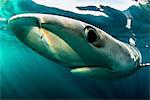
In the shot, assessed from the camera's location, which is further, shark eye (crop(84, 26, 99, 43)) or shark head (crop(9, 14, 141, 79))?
shark eye (crop(84, 26, 99, 43))

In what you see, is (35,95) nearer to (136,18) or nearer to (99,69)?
(136,18)

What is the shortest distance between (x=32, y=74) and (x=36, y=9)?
171 feet

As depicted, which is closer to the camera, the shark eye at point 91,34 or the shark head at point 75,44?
the shark head at point 75,44

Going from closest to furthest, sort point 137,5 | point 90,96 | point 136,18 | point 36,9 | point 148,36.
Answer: point 137,5, point 36,9, point 136,18, point 148,36, point 90,96

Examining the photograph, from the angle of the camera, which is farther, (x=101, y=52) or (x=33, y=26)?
(x=101, y=52)

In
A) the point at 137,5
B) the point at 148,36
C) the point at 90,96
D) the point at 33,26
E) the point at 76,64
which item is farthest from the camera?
the point at 90,96

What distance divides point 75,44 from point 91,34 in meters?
0.21

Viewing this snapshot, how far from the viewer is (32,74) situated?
66062 millimetres

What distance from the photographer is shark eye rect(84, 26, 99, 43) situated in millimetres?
2965

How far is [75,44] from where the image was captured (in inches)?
117

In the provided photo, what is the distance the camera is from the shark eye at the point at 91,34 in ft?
9.73

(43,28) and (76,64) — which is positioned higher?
(43,28)

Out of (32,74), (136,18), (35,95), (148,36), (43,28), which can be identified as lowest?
(35,95)

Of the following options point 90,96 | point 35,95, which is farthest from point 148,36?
point 35,95
